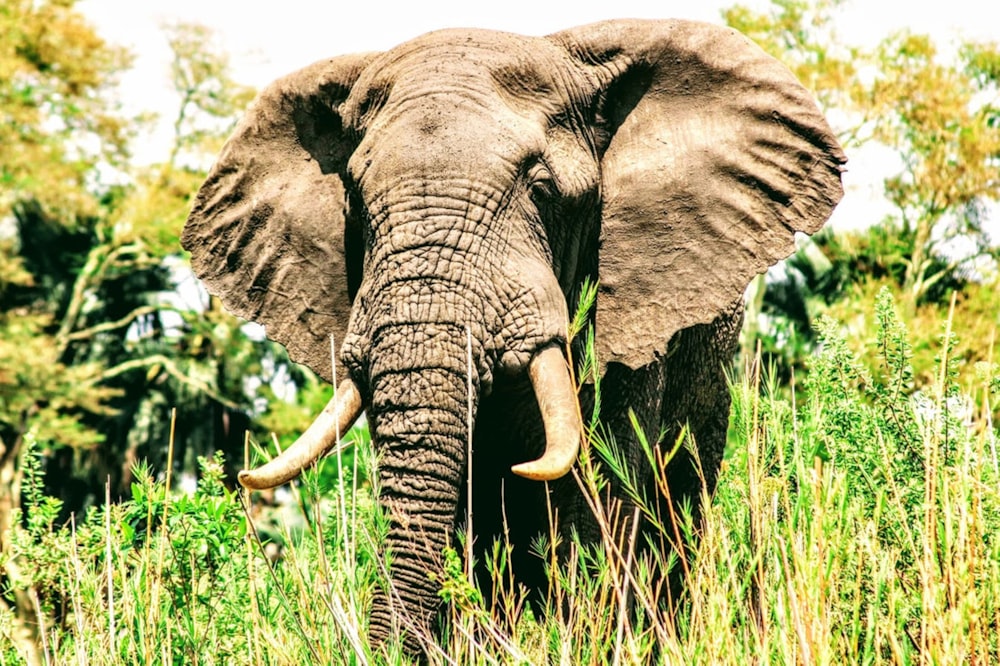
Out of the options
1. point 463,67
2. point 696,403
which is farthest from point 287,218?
point 696,403

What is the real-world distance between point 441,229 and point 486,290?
0.26 meters

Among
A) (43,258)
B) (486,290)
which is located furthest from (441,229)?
(43,258)

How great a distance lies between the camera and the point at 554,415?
4.08 metres

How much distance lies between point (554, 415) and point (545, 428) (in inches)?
3.3

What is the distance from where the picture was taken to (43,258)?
2739 cm

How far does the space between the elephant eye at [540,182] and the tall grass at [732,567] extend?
101cm

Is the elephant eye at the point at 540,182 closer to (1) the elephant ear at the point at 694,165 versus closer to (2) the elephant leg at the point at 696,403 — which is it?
(1) the elephant ear at the point at 694,165

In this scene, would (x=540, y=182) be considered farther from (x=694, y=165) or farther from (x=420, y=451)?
(x=420, y=451)

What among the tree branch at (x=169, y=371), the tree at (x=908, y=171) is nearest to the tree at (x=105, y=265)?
the tree branch at (x=169, y=371)

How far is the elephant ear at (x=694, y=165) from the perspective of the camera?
197 inches

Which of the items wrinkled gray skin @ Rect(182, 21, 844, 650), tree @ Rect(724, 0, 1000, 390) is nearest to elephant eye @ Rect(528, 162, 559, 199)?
wrinkled gray skin @ Rect(182, 21, 844, 650)

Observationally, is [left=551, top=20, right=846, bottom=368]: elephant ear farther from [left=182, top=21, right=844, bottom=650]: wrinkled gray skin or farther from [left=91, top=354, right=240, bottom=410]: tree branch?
[left=91, top=354, right=240, bottom=410]: tree branch

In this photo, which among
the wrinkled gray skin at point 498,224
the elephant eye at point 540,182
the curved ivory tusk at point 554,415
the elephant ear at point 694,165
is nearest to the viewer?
the curved ivory tusk at point 554,415

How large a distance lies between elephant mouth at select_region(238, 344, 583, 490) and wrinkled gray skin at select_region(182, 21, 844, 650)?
0.07 metres
